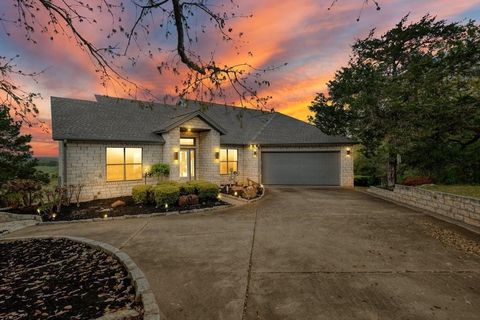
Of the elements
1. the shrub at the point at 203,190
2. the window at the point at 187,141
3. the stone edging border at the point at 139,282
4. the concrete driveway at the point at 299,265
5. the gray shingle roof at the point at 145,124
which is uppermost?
the gray shingle roof at the point at 145,124

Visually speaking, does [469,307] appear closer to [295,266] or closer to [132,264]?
[295,266]

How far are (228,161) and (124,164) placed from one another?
7271 mm

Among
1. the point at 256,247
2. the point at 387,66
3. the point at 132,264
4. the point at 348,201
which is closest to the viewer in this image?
the point at 132,264

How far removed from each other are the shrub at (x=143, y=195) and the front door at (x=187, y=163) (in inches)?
184

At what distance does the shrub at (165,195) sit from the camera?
10.9 m

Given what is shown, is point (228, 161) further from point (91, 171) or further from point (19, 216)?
point (19, 216)

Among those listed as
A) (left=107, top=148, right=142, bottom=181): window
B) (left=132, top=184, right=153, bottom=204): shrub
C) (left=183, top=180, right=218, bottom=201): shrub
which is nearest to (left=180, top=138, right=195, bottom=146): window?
(left=107, top=148, right=142, bottom=181): window

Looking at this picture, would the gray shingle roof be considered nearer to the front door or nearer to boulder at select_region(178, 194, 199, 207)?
the front door

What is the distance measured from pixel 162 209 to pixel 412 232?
8.84m

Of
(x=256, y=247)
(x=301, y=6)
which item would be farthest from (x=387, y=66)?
(x=256, y=247)

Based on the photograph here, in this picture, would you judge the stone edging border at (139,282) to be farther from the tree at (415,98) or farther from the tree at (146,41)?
the tree at (415,98)

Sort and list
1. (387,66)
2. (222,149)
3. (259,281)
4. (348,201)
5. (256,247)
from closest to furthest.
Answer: (259,281) → (256,247) → (348,201) → (387,66) → (222,149)

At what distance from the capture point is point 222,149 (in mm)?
18125

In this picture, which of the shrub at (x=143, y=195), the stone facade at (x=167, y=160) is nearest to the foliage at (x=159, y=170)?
the stone facade at (x=167, y=160)
